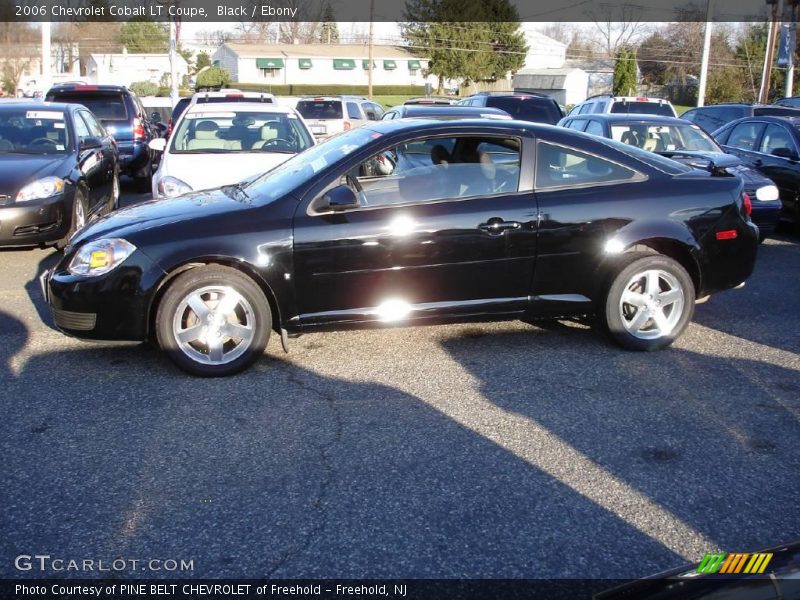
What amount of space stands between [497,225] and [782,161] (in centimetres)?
680

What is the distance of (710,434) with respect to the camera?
431cm

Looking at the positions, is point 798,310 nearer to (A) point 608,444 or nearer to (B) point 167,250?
(A) point 608,444

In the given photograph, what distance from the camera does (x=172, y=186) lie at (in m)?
7.96

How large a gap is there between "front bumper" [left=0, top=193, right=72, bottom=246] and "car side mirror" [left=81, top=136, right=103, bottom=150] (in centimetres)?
129

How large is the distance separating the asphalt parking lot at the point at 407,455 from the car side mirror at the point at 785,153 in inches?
208

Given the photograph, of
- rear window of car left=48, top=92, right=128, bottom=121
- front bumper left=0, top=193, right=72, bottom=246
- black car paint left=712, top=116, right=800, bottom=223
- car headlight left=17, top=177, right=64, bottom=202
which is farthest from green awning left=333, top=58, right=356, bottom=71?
front bumper left=0, top=193, right=72, bottom=246

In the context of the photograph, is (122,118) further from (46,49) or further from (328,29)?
(328,29)

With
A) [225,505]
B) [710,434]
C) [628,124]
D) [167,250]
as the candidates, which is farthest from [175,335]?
[628,124]

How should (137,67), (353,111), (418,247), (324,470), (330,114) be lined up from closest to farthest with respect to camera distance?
(324,470), (418,247), (330,114), (353,111), (137,67)

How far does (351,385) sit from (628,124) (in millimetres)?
7310

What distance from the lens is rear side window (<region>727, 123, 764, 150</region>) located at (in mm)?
11352

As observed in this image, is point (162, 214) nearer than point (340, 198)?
No

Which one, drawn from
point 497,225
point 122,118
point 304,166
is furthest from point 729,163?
point 122,118

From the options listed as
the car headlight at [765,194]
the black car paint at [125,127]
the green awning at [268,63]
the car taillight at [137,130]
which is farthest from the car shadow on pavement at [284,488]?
the green awning at [268,63]
